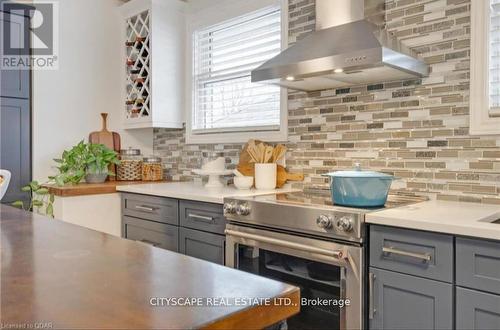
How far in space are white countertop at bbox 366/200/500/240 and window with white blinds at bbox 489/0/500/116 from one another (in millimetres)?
516

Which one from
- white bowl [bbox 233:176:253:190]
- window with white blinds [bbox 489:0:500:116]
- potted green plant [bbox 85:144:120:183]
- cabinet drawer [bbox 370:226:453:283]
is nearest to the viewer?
cabinet drawer [bbox 370:226:453:283]

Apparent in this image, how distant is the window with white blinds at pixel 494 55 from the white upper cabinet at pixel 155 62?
2.33 meters

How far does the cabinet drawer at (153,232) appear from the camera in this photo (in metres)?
2.51

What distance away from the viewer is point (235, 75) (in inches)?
119

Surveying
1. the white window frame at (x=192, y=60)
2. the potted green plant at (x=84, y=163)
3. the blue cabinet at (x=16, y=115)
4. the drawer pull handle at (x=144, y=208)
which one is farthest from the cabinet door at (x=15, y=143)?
the white window frame at (x=192, y=60)

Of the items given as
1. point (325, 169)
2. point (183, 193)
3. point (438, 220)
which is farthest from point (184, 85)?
point (438, 220)

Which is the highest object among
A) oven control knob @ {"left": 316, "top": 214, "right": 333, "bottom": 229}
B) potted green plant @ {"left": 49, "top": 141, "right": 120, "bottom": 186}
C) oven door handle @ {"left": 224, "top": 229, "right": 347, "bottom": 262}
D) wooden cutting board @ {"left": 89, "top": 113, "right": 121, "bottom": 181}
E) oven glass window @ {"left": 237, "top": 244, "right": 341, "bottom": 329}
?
wooden cutting board @ {"left": 89, "top": 113, "right": 121, "bottom": 181}

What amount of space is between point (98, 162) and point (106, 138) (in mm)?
439

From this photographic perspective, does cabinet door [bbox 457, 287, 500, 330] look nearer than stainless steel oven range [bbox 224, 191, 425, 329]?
Yes

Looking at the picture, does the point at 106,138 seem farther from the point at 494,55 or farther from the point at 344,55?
the point at 494,55

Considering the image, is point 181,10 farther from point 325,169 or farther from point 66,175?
point 325,169

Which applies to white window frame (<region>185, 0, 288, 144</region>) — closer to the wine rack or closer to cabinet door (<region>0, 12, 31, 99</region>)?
the wine rack

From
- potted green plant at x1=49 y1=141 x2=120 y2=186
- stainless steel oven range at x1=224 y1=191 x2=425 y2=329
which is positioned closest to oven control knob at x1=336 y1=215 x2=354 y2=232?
stainless steel oven range at x1=224 y1=191 x2=425 y2=329

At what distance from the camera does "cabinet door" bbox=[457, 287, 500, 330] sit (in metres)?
1.30
